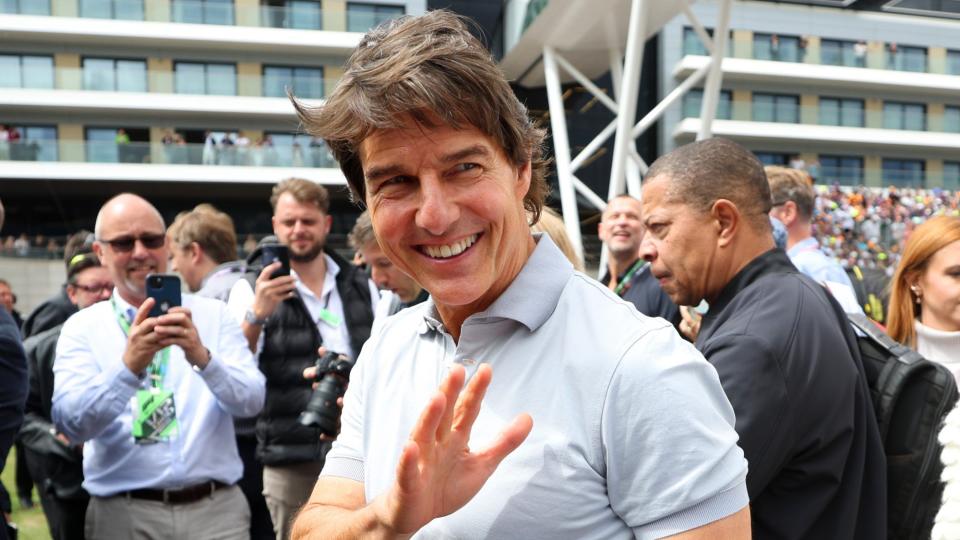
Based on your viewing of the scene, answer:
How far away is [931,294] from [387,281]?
2640 mm

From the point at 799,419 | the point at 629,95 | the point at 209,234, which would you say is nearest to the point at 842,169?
the point at 629,95

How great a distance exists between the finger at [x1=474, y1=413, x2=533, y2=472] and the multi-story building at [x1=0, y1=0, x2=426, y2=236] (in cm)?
2656

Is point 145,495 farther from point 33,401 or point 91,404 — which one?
point 33,401

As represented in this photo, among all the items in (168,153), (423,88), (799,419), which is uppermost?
(423,88)

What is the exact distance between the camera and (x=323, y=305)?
4.62 meters

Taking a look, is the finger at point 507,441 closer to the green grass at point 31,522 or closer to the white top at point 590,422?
the white top at point 590,422

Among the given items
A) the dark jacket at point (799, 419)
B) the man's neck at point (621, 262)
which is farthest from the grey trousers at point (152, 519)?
the man's neck at point (621, 262)

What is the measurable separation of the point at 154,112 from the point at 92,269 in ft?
85.5

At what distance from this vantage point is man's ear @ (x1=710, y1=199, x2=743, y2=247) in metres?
2.50

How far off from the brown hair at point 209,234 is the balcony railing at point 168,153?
2136 cm

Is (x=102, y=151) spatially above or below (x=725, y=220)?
below

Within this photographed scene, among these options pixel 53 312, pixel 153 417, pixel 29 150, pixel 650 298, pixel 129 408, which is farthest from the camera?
pixel 29 150

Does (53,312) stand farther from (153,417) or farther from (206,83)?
(206,83)

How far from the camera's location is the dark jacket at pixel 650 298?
4438mm
